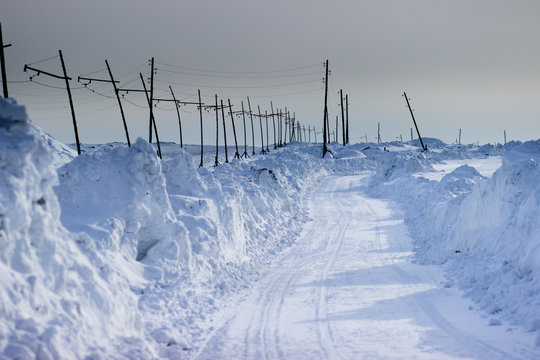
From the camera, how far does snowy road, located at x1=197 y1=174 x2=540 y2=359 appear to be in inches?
334

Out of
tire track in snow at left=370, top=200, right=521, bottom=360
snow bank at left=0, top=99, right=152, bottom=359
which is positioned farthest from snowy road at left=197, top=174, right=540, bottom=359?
snow bank at left=0, top=99, right=152, bottom=359

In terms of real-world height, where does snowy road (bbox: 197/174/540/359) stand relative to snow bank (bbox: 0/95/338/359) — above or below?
below

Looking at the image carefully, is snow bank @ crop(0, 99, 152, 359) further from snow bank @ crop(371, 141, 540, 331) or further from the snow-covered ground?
snow bank @ crop(371, 141, 540, 331)

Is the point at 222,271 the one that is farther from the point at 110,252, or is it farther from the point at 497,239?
the point at 497,239

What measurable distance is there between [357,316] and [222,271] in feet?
14.1

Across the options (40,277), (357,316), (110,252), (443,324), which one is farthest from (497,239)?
(40,277)

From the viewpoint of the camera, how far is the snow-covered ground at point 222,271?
7.19 meters

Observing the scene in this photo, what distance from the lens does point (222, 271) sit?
13.1 meters

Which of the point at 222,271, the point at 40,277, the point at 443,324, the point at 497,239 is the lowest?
the point at 443,324

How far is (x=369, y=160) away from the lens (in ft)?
210

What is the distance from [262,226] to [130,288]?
10.4 meters

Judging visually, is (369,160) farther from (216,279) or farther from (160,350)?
(160,350)

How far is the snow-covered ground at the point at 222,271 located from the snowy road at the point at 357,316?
47 mm

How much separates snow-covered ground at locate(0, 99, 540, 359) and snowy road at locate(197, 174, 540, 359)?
0.05 m
